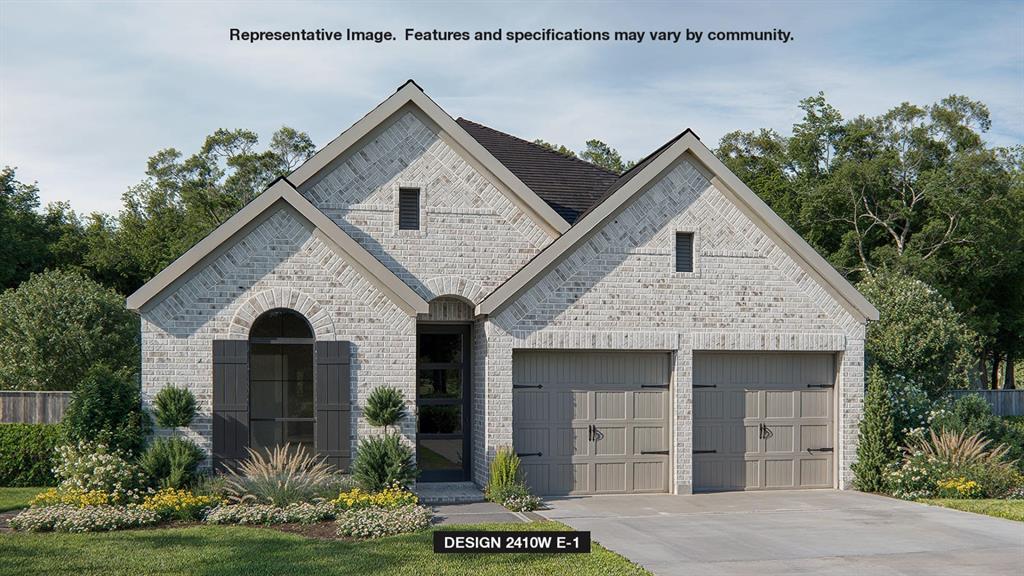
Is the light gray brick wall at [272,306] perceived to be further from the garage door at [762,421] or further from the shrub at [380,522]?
the garage door at [762,421]

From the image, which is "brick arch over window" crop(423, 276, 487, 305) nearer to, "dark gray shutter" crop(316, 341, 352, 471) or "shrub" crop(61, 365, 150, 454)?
"dark gray shutter" crop(316, 341, 352, 471)

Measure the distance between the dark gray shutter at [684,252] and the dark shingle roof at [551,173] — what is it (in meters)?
2.38

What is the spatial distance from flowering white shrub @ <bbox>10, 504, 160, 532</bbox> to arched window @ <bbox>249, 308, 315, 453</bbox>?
265 centimetres

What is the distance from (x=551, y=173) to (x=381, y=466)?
8.55 m

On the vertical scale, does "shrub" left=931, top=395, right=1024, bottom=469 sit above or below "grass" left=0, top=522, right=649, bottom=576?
above

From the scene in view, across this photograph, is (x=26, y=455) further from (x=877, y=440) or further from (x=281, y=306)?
(x=877, y=440)

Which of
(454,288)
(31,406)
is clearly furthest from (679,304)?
(31,406)

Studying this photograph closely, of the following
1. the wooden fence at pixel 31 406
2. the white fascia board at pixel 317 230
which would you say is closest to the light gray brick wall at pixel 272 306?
the white fascia board at pixel 317 230

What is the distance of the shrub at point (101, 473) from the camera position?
46.3ft

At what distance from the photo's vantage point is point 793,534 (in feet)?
43.0

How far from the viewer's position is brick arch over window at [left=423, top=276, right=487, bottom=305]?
1744 cm

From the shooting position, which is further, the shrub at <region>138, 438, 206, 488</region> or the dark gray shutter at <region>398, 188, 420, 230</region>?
the dark gray shutter at <region>398, 188, 420, 230</region>

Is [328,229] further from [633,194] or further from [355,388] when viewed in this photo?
[633,194]

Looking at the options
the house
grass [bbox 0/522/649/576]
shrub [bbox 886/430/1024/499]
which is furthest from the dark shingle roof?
grass [bbox 0/522/649/576]
